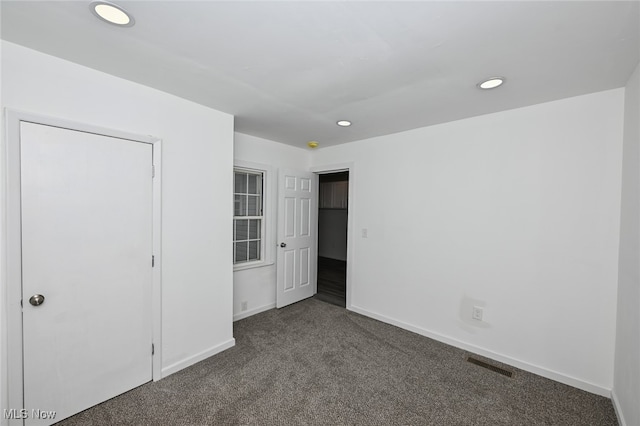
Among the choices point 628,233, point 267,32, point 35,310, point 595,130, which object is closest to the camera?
point 267,32

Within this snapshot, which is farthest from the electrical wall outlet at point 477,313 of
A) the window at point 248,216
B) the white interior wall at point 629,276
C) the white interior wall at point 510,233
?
the window at point 248,216

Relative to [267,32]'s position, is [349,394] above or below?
below

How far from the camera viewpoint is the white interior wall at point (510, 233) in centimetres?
215

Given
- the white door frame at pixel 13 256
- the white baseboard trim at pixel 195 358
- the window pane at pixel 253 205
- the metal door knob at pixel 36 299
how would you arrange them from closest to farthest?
the white door frame at pixel 13 256 → the metal door knob at pixel 36 299 → the white baseboard trim at pixel 195 358 → the window pane at pixel 253 205

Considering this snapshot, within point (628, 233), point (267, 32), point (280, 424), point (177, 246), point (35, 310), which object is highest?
point (267, 32)

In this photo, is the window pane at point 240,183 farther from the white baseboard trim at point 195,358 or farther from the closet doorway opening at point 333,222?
the closet doorway opening at point 333,222

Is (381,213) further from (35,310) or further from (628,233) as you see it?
(35,310)

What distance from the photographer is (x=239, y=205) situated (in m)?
3.55

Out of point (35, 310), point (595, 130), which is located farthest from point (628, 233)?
point (35, 310)

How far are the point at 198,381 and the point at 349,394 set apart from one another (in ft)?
4.13

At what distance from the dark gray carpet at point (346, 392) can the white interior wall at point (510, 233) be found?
32cm

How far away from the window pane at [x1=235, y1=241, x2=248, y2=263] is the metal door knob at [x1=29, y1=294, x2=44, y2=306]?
193 cm

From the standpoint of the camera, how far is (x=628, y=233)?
6.12ft

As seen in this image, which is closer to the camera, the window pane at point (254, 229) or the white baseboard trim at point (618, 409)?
the white baseboard trim at point (618, 409)
